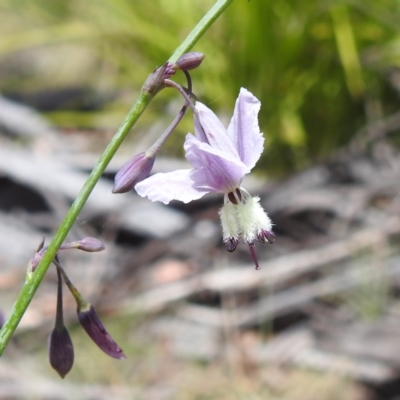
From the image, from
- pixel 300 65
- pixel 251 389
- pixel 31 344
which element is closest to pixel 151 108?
pixel 300 65

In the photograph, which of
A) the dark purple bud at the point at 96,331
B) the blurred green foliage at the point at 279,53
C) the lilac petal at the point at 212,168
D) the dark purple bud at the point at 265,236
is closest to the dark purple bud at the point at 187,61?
the lilac petal at the point at 212,168

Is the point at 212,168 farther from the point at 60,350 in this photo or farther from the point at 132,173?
the point at 60,350

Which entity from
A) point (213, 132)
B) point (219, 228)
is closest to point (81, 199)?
point (213, 132)

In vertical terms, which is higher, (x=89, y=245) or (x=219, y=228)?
(x=219, y=228)

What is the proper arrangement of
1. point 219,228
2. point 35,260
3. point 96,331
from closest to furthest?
point 35,260 < point 96,331 < point 219,228

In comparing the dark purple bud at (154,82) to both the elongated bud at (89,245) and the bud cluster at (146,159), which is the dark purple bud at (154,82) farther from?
the elongated bud at (89,245)

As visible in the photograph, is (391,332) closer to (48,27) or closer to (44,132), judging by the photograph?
(44,132)

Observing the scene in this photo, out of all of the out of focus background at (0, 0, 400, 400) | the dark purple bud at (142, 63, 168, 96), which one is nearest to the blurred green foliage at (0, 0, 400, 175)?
the out of focus background at (0, 0, 400, 400)
